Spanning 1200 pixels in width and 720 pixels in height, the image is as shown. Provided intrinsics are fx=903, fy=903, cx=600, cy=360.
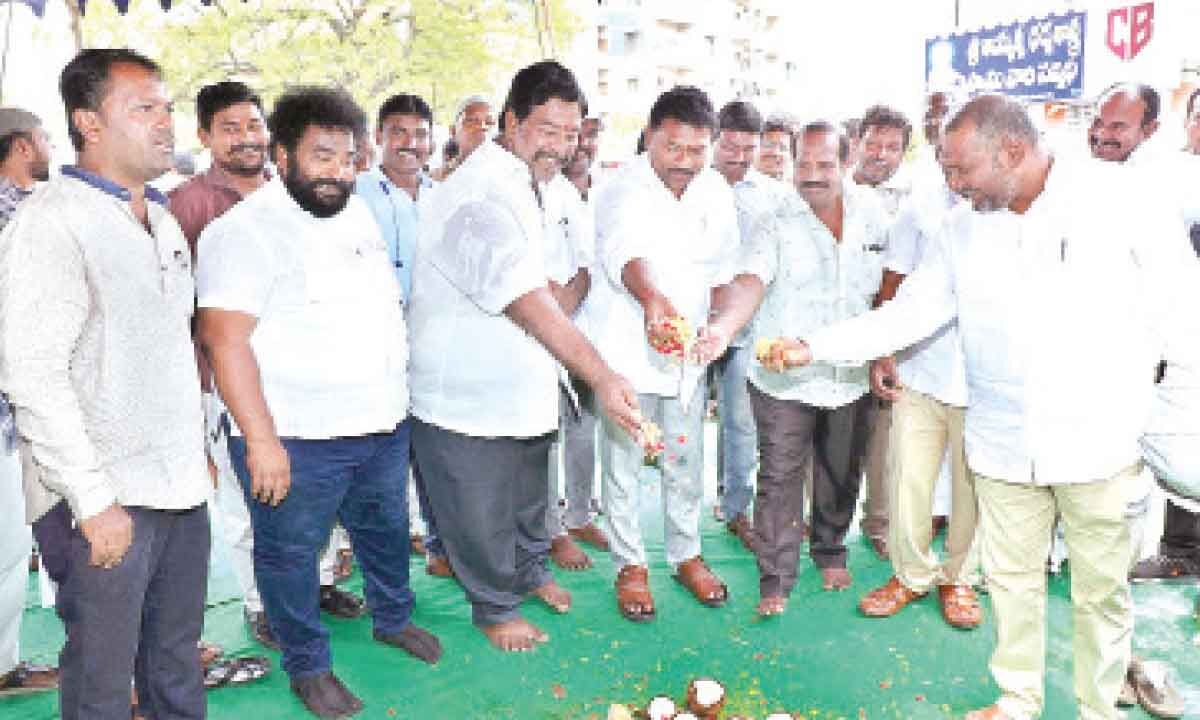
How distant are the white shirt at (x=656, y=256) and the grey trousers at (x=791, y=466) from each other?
1.32ft

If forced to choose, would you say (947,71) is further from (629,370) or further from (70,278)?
(70,278)

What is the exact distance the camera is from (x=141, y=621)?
259cm

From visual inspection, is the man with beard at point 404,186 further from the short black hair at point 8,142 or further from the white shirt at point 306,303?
the short black hair at point 8,142

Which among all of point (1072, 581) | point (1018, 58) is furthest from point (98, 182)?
point (1018, 58)

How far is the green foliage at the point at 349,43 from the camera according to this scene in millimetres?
16141

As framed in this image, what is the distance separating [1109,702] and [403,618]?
2530 millimetres

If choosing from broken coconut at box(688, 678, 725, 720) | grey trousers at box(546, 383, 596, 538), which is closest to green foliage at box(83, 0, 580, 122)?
grey trousers at box(546, 383, 596, 538)

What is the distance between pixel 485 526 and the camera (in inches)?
138

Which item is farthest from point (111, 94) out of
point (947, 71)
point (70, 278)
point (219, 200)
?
point (947, 71)

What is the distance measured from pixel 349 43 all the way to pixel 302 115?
1531cm

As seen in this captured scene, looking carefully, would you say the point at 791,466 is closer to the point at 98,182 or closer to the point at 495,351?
the point at 495,351

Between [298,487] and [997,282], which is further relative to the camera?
[298,487]

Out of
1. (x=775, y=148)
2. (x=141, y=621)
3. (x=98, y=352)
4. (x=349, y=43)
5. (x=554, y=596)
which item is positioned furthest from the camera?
(x=349, y=43)

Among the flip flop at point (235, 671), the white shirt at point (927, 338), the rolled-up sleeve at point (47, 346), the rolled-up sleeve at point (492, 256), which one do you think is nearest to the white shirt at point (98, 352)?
the rolled-up sleeve at point (47, 346)
